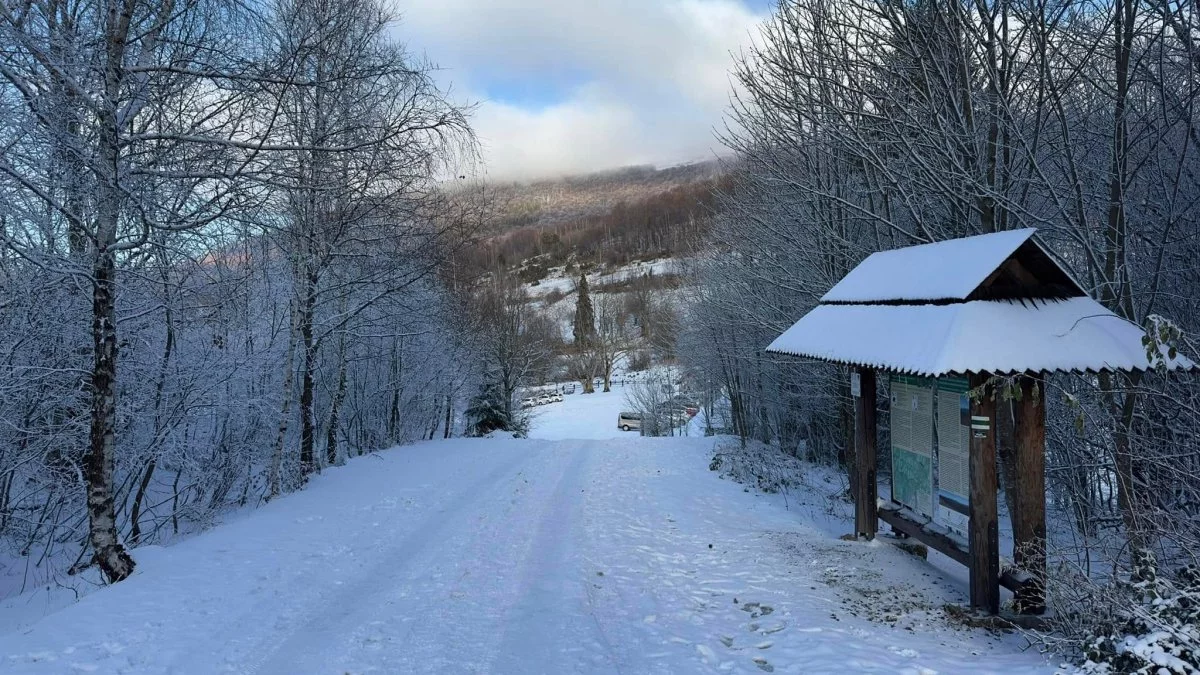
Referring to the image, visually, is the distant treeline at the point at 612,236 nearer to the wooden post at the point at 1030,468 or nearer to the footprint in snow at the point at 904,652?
the wooden post at the point at 1030,468

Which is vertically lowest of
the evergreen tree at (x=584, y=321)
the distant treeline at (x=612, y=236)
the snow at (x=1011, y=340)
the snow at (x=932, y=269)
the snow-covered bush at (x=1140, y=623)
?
the snow-covered bush at (x=1140, y=623)

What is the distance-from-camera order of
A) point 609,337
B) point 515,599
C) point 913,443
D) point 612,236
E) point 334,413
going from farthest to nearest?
1. point 612,236
2. point 609,337
3. point 334,413
4. point 913,443
5. point 515,599

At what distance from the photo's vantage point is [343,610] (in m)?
5.82

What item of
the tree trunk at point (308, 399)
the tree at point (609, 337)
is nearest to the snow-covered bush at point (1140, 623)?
the tree trunk at point (308, 399)

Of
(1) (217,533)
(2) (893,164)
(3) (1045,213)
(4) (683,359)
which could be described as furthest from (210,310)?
(4) (683,359)

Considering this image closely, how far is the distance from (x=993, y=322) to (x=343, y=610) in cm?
602

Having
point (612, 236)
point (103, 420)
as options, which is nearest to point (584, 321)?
point (612, 236)

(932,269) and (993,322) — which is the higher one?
(932,269)

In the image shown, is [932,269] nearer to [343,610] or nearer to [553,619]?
[553,619]

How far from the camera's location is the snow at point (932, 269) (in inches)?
221

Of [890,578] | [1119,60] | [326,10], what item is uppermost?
[326,10]

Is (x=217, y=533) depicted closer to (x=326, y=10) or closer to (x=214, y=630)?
(x=214, y=630)

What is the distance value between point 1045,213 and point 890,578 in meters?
6.08

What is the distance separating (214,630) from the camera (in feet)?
17.1
